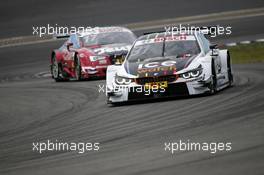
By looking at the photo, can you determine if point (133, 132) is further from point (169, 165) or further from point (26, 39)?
point (26, 39)

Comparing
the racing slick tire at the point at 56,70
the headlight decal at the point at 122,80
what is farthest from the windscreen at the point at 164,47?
the racing slick tire at the point at 56,70

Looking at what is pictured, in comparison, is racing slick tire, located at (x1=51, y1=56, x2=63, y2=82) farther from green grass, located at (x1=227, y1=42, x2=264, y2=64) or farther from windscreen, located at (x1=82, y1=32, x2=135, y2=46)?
green grass, located at (x1=227, y1=42, x2=264, y2=64)

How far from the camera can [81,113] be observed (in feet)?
44.8

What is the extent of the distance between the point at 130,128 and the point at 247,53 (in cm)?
1345

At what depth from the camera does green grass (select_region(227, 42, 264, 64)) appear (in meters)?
22.4

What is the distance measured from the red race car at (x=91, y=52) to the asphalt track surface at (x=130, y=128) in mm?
418

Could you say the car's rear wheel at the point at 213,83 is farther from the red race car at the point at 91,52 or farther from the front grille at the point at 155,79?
the red race car at the point at 91,52

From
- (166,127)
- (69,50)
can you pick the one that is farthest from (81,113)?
(69,50)

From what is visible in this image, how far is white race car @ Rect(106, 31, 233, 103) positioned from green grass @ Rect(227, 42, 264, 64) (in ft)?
22.3

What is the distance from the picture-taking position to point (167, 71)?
45.6 ft

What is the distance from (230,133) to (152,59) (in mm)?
5075

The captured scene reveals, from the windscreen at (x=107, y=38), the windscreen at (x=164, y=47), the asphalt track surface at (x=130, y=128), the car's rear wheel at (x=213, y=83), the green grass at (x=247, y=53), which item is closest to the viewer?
the asphalt track surface at (x=130, y=128)

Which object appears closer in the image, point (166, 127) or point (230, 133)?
point (230, 133)

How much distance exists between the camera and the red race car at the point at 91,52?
20078mm
